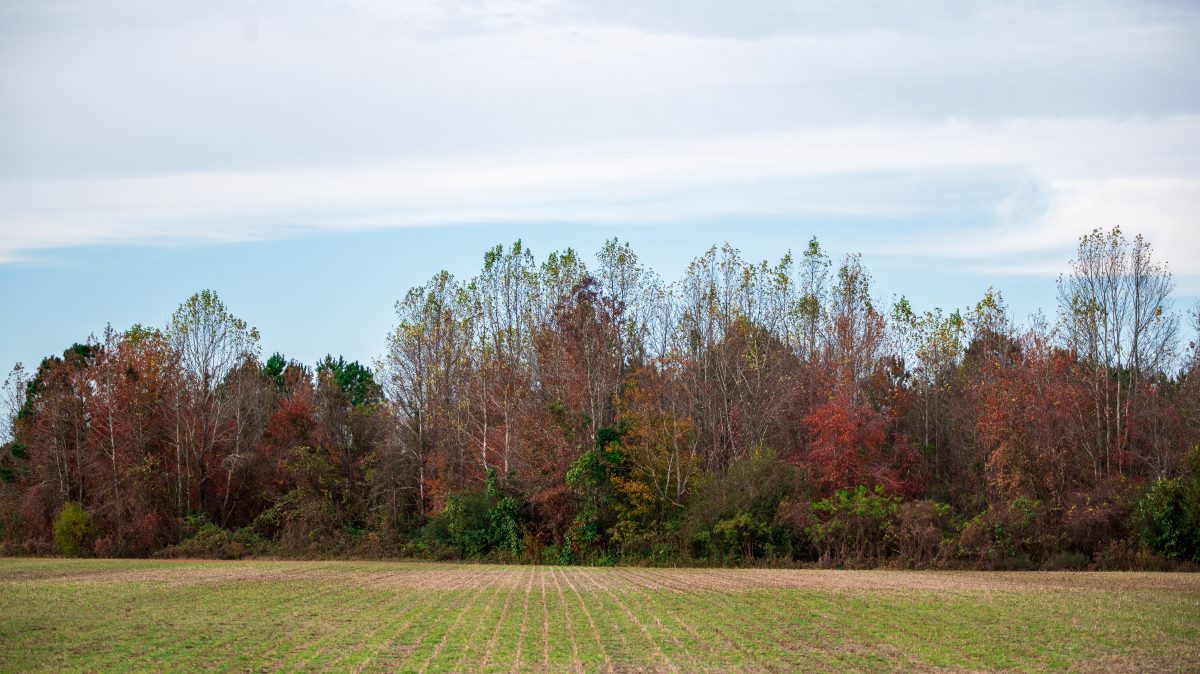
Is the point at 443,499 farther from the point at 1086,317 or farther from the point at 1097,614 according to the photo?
the point at 1097,614

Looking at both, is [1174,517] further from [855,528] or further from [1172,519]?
[855,528]

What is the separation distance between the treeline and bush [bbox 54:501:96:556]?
14cm

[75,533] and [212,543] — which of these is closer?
[212,543]

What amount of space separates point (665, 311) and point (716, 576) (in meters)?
21.8

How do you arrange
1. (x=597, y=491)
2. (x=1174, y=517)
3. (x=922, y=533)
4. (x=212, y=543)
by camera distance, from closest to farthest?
(x=1174, y=517) → (x=922, y=533) → (x=597, y=491) → (x=212, y=543)

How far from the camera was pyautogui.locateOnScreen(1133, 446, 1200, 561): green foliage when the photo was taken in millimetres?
39719

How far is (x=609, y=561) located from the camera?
1906 inches

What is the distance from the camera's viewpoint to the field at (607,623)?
18.0 m

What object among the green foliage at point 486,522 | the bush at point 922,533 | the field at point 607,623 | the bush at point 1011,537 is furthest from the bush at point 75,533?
Answer: the bush at point 1011,537

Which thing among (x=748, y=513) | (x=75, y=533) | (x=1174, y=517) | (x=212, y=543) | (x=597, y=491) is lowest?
(x=212, y=543)

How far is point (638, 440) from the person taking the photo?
50.8m

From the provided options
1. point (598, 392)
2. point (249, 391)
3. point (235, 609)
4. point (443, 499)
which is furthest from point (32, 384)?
point (235, 609)

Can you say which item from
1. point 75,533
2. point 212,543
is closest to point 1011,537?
point 212,543

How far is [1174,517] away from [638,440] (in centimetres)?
2294
